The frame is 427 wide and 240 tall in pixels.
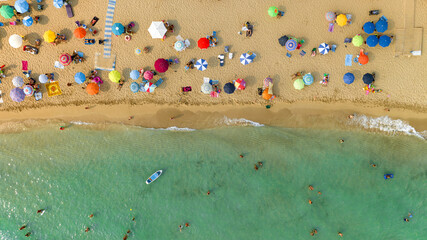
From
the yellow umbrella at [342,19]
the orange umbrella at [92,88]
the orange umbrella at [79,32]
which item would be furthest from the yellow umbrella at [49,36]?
the yellow umbrella at [342,19]

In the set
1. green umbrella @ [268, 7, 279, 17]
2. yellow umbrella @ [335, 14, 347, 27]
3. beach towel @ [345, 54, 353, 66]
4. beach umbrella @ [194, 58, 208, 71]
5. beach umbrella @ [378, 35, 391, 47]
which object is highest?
green umbrella @ [268, 7, 279, 17]

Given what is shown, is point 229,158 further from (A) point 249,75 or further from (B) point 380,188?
(B) point 380,188

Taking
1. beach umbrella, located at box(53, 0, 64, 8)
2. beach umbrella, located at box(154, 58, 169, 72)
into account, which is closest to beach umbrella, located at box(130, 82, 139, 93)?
beach umbrella, located at box(154, 58, 169, 72)

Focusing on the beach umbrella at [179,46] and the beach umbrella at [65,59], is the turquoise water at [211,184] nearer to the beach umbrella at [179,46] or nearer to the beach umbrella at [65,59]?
the beach umbrella at [65,59]

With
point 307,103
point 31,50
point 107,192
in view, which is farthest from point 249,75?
point 31,50

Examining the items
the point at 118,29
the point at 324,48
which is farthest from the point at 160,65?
the point at 324,48

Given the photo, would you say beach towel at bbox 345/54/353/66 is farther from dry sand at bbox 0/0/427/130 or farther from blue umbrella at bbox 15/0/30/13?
blue umbrella at bbox 15/0/30/13

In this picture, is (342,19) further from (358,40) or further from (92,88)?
(92,88)

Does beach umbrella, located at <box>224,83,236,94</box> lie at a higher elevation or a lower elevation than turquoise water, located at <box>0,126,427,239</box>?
higher
